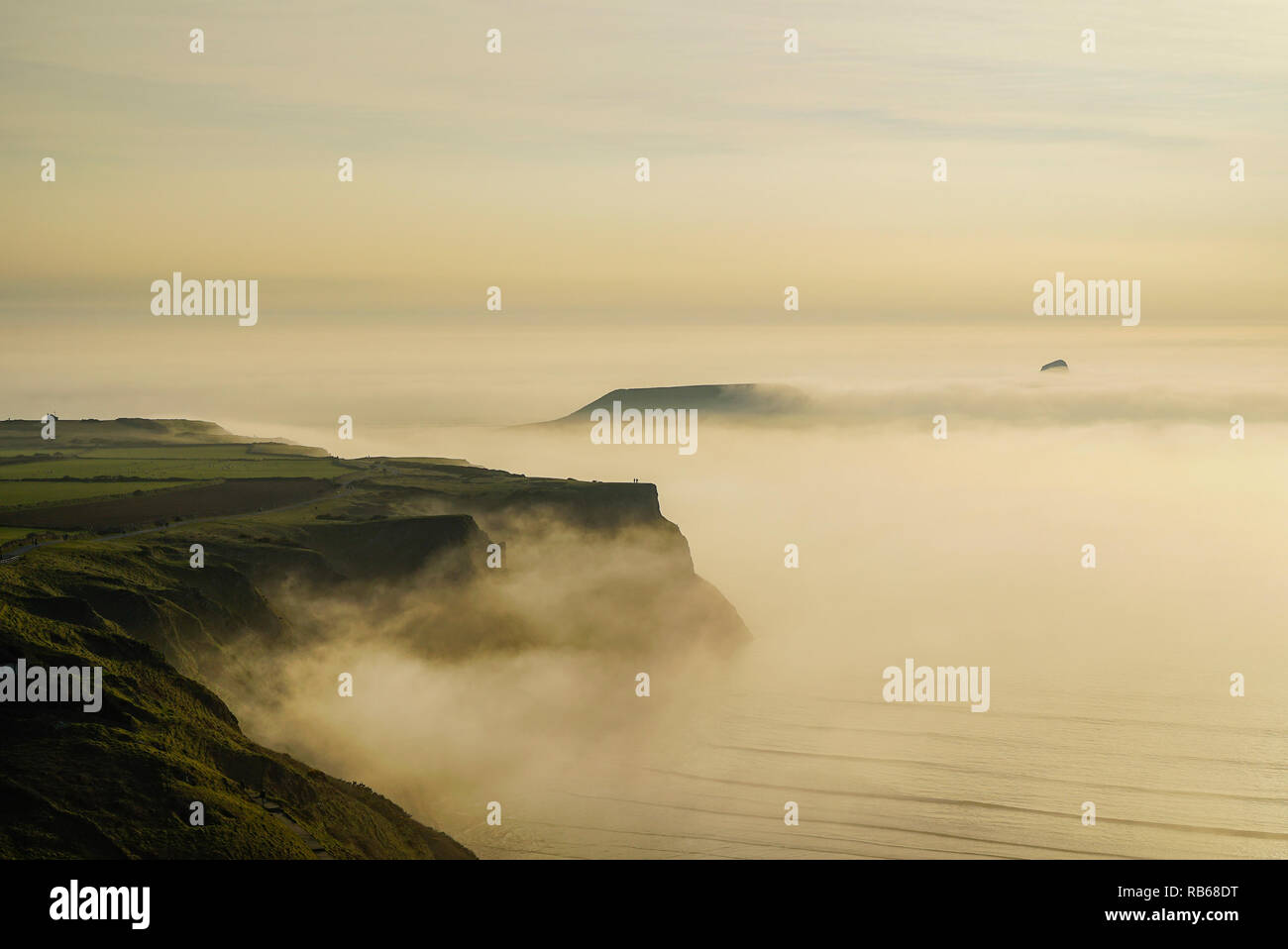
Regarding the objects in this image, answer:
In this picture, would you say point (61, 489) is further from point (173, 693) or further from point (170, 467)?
point (173, 693)

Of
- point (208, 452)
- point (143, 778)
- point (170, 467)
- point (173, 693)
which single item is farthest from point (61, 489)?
point (143, 778)

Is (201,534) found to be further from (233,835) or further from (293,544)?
(233,835)

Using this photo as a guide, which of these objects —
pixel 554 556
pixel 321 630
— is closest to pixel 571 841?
pixel 321 630

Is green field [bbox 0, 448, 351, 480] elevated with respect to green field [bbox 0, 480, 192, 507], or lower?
elevated

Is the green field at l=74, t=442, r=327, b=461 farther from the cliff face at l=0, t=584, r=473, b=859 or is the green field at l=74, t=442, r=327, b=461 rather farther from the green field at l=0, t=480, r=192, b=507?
the cliff face at l=0, t=584, r=473, b=859

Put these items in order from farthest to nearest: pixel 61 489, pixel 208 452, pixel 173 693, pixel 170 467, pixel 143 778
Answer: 1. pixel 208 452
2. pixel 170 467
3. pixel 61 489
4. pixel 173 693
5. pixel 143 778

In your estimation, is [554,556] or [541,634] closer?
[541,634]

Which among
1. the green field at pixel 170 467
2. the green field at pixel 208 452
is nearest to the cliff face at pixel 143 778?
the green field at pixel 170 467

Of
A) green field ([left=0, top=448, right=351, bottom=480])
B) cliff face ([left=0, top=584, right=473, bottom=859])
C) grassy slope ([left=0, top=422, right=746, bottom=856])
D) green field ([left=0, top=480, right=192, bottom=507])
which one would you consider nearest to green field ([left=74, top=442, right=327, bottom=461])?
green field ([left=0, top=448, right=351, bottom=480])
